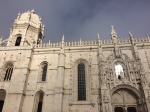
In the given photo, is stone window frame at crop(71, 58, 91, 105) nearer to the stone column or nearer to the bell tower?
the stone column

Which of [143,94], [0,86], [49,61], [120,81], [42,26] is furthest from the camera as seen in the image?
[42,26]

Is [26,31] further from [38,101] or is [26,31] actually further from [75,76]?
[38,101]

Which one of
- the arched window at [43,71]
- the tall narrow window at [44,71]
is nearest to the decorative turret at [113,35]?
the arched window at [43,71]

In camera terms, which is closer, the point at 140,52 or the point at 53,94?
the point at 53,94

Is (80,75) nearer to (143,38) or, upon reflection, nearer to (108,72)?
(108,72)

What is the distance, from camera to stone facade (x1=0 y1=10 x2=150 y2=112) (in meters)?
19.6

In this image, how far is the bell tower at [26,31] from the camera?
88.0 ft

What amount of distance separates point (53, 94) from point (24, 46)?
9941 millimetres

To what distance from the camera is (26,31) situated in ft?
90.6

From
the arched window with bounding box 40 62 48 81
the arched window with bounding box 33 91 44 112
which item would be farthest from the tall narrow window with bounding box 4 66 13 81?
the arched window with bounding box 33 91 44 112

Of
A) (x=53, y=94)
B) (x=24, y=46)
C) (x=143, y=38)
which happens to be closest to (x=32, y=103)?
(x=53, y=94)

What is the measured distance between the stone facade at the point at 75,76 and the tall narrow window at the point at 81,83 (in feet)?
1.05

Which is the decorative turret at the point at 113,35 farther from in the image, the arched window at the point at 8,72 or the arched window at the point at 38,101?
the arched window at the point at 8,72

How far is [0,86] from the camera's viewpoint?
71.9ft
